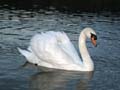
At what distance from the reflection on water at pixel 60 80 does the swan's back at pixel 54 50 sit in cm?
42

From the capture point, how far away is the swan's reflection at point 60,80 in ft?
41.1

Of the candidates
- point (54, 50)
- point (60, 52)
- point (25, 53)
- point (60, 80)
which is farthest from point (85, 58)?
point (25, 53)

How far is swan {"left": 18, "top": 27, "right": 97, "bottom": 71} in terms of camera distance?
569 inches

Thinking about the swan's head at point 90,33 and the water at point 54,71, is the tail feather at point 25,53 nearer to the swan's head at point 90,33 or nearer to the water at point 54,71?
the water at point 54,71

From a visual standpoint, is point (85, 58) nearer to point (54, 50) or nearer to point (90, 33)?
point (90, 33)

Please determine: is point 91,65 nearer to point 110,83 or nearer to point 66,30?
point 110,83

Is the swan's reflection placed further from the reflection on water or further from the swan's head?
the swan's head

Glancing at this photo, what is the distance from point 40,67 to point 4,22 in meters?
7.58

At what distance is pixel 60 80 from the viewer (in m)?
13.2

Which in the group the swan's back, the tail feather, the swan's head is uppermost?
the swan's head

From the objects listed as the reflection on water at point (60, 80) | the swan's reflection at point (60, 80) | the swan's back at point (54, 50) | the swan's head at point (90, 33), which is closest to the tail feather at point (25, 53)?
the swan's back at point (54, 50)

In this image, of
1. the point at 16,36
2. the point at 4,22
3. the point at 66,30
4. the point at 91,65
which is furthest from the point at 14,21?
the point at 91,65

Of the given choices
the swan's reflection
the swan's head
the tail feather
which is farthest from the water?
the swan's head

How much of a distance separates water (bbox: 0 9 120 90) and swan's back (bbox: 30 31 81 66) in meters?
0.37
